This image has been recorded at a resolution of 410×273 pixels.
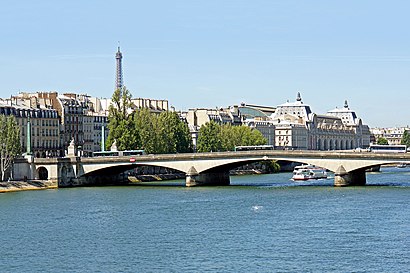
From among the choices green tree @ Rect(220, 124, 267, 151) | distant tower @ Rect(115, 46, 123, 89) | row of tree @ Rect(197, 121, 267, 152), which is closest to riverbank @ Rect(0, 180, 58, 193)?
row of tree @ Rect(197, 121, 267, 152)

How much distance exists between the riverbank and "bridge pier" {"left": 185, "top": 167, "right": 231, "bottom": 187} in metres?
12.0

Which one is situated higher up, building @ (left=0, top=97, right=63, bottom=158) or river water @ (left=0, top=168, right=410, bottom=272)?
building @ (left=0, top=97, right=63, bottom=158)

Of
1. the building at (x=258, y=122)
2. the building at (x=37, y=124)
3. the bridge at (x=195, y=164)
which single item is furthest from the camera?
the building at (x=258, y=122)

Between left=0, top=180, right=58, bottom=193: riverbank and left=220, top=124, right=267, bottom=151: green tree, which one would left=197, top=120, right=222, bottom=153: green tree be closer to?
left=220, top=124, right=267, bottom=151: green tree

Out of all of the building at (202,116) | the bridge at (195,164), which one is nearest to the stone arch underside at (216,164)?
the bridge at (195,164)

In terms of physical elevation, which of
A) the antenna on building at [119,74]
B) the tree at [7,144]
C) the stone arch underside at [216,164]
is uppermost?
the antenna on building at [119,74]

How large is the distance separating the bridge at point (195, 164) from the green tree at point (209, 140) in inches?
1037

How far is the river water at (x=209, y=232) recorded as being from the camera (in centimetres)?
4288

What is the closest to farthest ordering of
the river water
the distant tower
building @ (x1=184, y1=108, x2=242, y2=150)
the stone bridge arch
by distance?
the river water, the stone bridge arch, building @ (x1=184, y1=108, x2=242, y2=150), the distant tower

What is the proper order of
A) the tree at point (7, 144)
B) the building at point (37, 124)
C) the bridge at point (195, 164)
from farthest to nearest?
the building at point (37, 124), the tree at point (7, 144), the bridge at point (195, 164)

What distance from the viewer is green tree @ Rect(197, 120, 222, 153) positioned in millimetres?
125812

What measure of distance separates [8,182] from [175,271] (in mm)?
49428

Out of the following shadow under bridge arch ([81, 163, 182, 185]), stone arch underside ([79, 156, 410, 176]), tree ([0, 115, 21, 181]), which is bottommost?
shadow under bridge arch ([81, 163, 182, 185])

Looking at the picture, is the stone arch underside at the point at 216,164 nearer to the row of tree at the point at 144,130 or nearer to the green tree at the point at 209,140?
the row of tree at the point at 144,130
